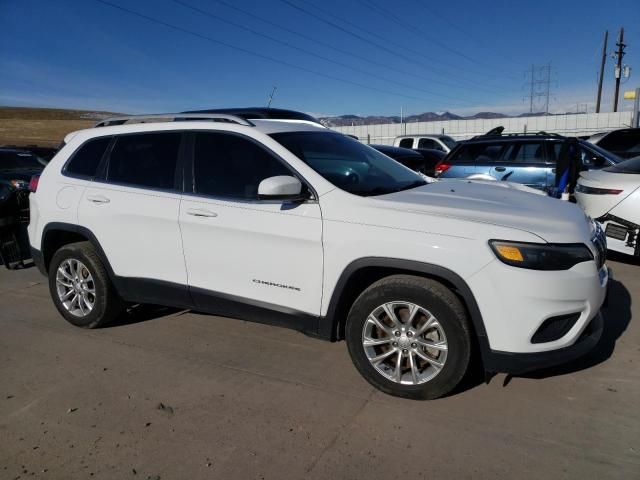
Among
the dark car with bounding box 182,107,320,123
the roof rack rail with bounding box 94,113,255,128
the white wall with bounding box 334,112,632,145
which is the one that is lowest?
the roof rack rail with bounding box 94,113,255,128

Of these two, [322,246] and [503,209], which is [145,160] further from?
[503,209]

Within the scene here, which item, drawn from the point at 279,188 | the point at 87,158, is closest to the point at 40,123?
the point at 87,158

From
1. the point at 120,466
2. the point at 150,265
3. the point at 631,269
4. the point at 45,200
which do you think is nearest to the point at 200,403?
the point at 120,466

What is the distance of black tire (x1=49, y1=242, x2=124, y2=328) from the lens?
418 cm

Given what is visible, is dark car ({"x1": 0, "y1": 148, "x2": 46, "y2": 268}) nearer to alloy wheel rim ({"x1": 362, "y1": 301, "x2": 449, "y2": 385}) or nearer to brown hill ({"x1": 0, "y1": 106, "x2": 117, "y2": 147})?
alloy wheel rim ({"x1": 362, "y1": 301, "x2": 449, "y2": 385})

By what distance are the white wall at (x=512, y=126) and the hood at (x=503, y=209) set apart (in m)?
24.5

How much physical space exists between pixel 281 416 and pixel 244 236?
3.91ft

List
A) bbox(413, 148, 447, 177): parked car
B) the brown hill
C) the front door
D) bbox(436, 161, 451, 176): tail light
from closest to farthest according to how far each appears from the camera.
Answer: the front door → bbox(436, 161, 451, 176): tail light → bbox(413, 148, 447, 177): parked car → the brown hill

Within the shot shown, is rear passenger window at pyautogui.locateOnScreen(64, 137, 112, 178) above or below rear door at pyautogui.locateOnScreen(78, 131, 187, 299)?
above

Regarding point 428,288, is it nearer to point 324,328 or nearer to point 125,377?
point 324,328

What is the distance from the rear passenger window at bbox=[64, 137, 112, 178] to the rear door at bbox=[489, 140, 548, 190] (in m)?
6.38

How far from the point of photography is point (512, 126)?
33.2 m

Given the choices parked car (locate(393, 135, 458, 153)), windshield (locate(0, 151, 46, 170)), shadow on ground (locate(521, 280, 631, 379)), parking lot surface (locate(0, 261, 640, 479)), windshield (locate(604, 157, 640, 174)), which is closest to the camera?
parking lot surface (locate(0, 261, 640, 479))

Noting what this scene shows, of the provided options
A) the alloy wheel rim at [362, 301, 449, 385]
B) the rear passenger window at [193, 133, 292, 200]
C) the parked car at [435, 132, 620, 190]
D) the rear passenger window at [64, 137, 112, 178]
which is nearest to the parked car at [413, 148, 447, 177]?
the parked car at [435, 132, 620, 190]
